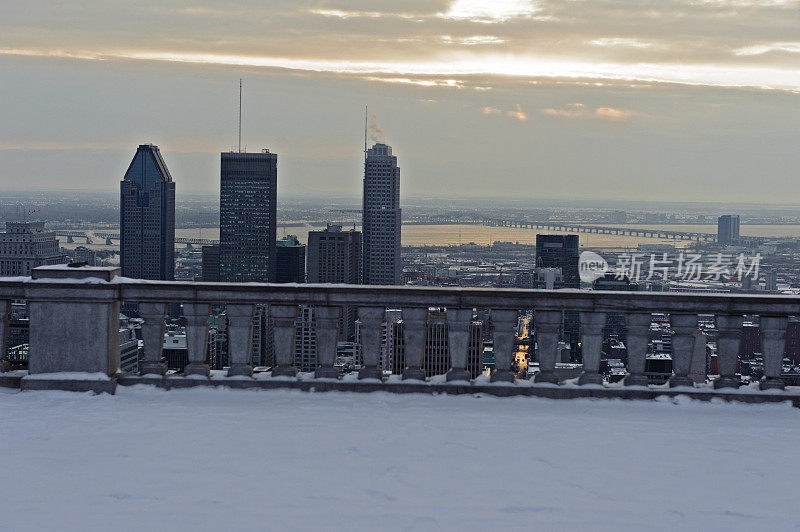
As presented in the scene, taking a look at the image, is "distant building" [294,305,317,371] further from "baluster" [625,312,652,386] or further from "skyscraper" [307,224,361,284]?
"skyscraper" [307,224,361,284]

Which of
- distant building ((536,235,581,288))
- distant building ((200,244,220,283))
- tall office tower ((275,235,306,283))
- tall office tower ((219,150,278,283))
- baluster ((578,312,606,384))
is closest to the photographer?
baluster ((578,312,606,384))

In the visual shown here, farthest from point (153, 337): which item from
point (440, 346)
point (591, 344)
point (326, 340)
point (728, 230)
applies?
point (728, 230)

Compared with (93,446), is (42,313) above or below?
above

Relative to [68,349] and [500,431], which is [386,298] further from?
[68,349]

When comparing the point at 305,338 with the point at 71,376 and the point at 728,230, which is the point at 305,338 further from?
the point at 728,230

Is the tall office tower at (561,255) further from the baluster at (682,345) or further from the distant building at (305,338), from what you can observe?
the baluster at (682,345)

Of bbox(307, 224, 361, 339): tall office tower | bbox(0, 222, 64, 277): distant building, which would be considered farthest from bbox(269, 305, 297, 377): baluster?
bbox(307, 224, 361, 339): tall office tower

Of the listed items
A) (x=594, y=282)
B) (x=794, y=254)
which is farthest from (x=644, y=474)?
(x=794, y=254)
